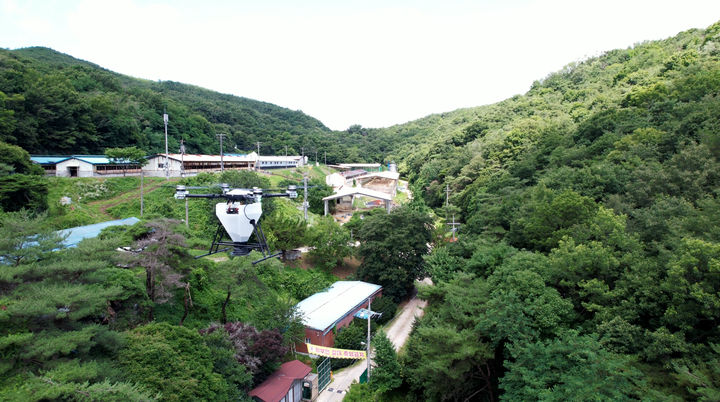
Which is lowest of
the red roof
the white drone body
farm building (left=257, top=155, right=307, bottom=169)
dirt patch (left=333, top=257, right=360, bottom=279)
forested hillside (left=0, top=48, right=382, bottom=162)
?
the red roof

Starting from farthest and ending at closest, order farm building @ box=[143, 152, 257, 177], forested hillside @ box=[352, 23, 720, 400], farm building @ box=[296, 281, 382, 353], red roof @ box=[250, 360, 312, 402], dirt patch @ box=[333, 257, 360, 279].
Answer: farm building @ box=[143, 152, 257, 177], dirt patch @ box=[333, 257, 360, 279], farm building @ box=[296, 281, 382, 353], red roof @ box=[250, 360, 312, 402], forested hillside @ box=[352, 23, 720, 400]

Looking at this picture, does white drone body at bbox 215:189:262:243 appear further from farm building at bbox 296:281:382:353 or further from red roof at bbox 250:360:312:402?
farm building at bbox 296:281:382:353

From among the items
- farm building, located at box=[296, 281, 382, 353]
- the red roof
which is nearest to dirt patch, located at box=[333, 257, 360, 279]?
farm building, located at box=[296, 281, 382, 353]

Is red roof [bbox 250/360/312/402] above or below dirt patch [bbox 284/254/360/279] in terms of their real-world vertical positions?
below

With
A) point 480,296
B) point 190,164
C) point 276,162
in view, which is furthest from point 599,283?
point 276,162

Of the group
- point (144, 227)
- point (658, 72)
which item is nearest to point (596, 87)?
point (658, 72)

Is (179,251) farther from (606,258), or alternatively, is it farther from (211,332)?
(606,258)

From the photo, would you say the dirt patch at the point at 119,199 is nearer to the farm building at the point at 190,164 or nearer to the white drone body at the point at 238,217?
the farm building at the point at 190,164
